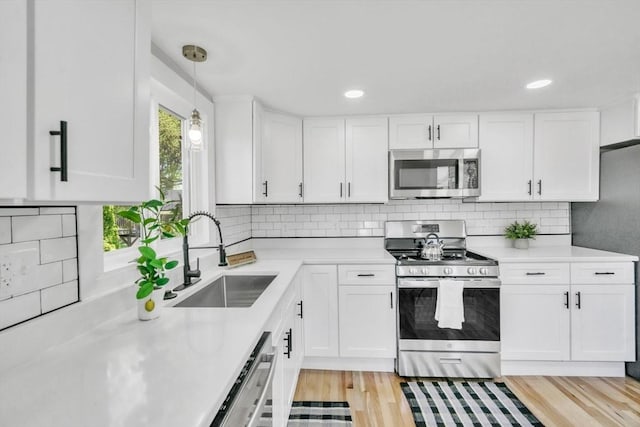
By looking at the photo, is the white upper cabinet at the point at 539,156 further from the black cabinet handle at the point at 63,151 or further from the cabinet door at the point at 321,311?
the black cabinet handle at the point at 63,151

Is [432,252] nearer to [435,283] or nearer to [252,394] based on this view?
[435,283]

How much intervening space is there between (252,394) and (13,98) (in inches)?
36.9

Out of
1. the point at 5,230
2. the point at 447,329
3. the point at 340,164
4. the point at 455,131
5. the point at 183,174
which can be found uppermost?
the point at 455,131

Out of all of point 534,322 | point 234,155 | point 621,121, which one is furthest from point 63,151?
point 621,121

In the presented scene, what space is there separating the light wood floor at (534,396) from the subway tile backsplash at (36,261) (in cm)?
175

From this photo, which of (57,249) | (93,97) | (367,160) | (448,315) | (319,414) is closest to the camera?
(93,97)

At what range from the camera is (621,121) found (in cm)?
256

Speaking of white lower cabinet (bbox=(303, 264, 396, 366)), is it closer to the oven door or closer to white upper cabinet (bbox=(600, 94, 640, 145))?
the oven door

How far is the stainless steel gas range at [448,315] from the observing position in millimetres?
2465

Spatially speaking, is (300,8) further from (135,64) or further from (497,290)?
(497,290)

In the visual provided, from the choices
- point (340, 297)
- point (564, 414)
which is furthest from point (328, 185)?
point (564, 414)

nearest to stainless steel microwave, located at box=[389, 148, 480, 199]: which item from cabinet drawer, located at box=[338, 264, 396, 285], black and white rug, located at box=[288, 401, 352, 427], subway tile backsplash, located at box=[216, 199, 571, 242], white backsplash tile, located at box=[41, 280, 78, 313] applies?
subway tile backsplash, located at box=[216, 199, 571, 242]

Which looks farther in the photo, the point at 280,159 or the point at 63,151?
the point at 280,159

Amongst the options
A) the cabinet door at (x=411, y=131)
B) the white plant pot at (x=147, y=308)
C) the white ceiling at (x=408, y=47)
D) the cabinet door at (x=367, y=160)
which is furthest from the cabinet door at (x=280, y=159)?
the white plant pot at (x=147, y=308)
